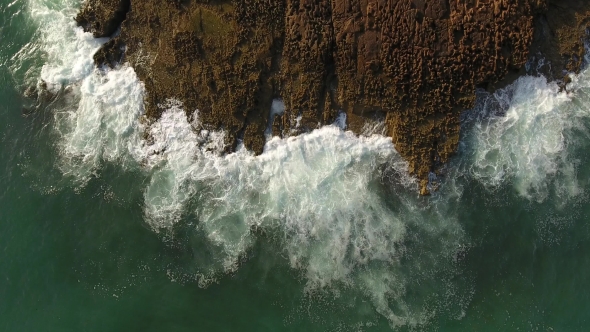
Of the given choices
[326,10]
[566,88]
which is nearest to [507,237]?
[566,88]

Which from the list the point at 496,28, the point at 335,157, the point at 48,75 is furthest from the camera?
the point at 48,75

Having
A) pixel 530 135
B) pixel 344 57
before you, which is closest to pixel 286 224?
pixel 344 57

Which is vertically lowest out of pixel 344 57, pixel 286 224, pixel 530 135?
pixel 286 224

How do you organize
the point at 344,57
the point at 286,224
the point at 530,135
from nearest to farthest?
the point at 344,57 < the point at 530,135 < the point at 286,224

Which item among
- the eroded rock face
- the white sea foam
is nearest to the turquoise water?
the white sea foam

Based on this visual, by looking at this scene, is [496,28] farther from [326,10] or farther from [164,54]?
[164,54]

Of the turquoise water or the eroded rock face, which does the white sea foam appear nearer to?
the turquoise water

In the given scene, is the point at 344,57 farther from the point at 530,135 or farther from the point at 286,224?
the point at 530,135
